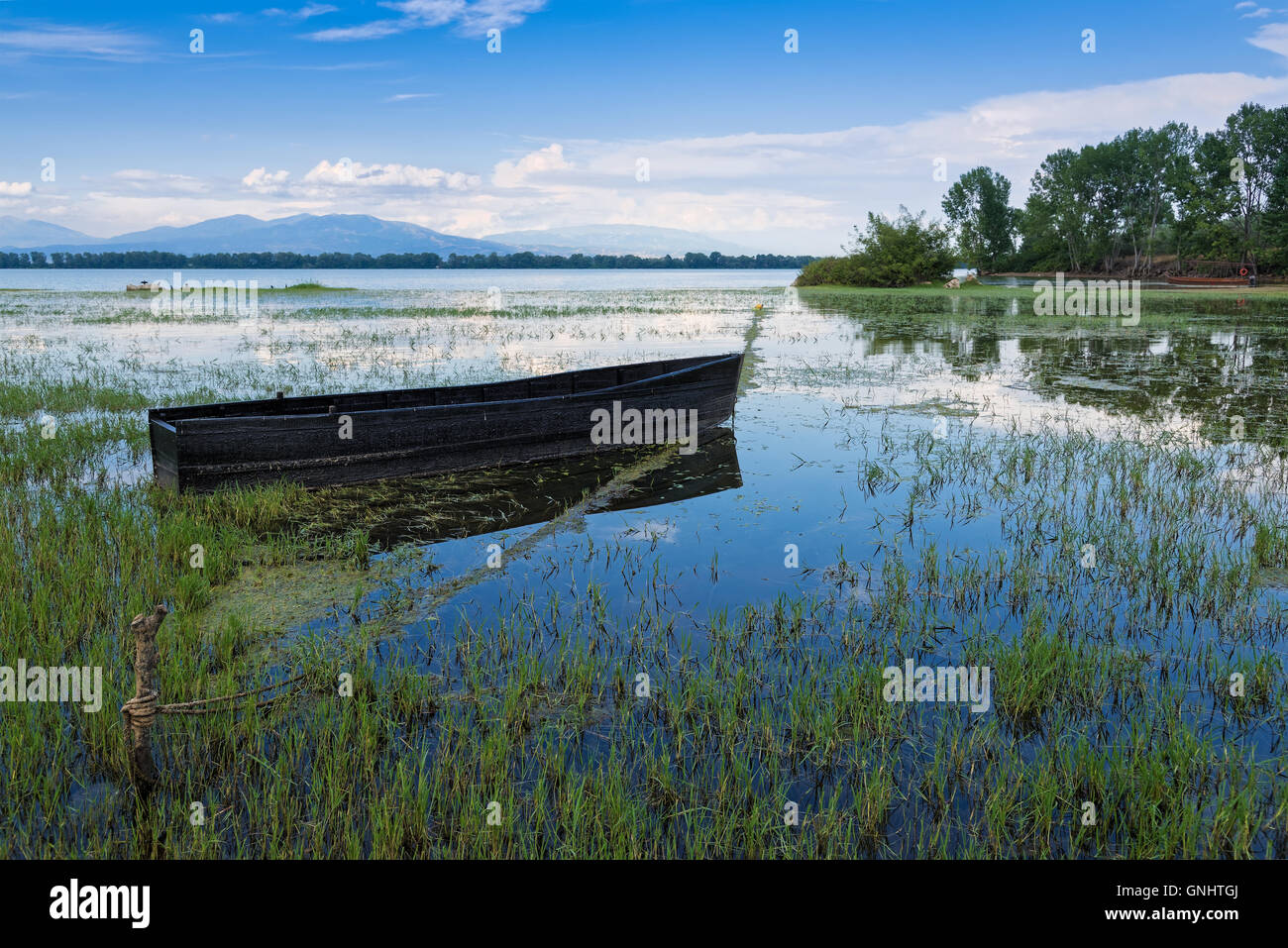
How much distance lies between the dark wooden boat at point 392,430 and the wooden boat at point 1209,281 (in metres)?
60.0

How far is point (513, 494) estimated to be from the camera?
9484 millimetres

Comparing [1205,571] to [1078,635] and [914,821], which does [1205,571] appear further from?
[914,821]

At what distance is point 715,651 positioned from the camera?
5.20 m

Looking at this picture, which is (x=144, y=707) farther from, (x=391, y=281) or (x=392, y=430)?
(x=391, y=281)

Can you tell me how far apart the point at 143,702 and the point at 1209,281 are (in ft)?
236

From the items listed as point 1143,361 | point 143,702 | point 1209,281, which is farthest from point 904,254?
point 143,702

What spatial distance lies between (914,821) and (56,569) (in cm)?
621

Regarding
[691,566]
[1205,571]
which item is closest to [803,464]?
[691,566]

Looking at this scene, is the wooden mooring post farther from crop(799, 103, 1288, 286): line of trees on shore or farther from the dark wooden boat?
crop(799, 103, 1288, 286): line of trees on shore

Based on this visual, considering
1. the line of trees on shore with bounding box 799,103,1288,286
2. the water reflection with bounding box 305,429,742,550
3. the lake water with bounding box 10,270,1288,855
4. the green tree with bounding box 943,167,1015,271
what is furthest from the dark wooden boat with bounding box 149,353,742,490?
the green tree with bounding box 943,167,1015,271

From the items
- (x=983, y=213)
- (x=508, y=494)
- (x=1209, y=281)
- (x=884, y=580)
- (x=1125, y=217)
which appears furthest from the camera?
(x=983, y=213)

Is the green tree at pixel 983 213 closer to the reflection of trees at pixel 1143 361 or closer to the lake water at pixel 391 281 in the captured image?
the lake water at pixel 391 281

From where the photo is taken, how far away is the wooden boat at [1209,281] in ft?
186

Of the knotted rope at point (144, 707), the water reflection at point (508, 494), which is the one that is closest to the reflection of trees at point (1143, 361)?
the water reflection at point (508, 494)
